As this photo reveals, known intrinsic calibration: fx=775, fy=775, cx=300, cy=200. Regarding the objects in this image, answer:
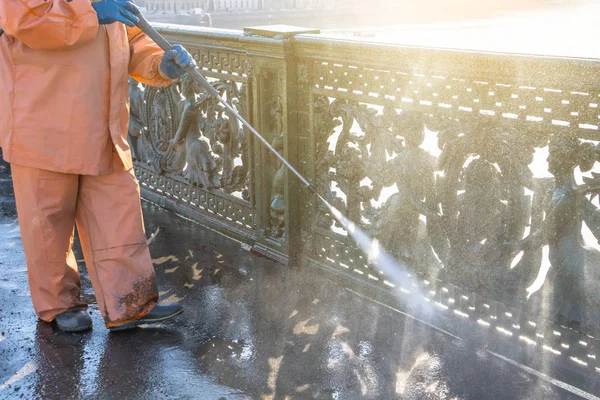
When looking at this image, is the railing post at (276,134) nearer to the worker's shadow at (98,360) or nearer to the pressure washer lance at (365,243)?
the pressure washer lance at (365,243)

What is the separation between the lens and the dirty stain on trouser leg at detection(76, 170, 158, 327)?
3.96 meters

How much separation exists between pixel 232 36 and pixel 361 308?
1915 mm

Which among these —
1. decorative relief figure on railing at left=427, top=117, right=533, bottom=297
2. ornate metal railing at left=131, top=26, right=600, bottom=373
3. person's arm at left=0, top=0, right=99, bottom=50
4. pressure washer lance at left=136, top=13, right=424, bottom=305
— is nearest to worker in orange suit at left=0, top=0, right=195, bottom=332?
person's arm at left=0, top=0, right=99, bottom=50

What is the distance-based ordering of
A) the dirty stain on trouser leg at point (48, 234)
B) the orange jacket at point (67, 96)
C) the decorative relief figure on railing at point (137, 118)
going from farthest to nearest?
the decorative relief figure on railing at point (137, 118)
the dirty stain on trouser leg at point (48, 234)
the orange jacket at point (67, 96)

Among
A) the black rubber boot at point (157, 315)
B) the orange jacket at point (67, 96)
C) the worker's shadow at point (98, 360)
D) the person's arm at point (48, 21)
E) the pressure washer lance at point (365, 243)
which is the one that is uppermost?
the person's arm at point (48, 21)

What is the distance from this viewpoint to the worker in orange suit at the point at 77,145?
3602 millimetres

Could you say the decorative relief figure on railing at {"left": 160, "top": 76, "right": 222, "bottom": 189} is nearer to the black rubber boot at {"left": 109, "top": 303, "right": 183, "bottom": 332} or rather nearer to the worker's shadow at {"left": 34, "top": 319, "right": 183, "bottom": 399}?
the black rubber boot at {"left": 109, "top": 303, "right": 183, "bottom": 332}

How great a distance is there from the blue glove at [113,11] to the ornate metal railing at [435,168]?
112cm

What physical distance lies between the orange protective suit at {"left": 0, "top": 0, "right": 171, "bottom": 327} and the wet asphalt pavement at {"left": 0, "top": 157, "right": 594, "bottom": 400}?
267 mm

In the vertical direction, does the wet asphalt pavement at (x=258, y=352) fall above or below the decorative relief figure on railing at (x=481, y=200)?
below

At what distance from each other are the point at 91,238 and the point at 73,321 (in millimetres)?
469

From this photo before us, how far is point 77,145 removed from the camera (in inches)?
148

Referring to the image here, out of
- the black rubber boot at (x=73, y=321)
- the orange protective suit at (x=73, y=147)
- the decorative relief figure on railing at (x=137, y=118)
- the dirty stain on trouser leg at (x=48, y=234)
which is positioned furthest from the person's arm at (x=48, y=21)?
the decorative relief figure on railing at (x=137, y=118)

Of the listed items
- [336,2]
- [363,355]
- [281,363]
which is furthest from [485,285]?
[336,2]
